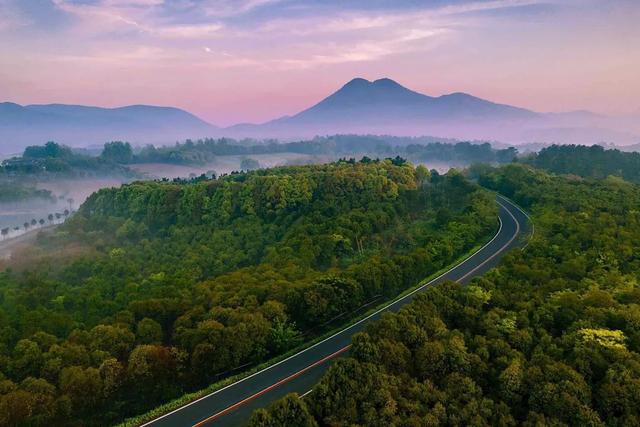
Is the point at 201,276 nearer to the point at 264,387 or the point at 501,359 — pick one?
the point at 264,387

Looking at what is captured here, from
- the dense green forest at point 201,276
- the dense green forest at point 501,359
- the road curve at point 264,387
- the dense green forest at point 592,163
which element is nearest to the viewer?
the dense green forest at point 501,359

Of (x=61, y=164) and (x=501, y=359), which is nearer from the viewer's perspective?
(x=501, y=359)

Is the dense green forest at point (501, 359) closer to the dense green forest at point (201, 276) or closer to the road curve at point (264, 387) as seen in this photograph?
the road curve at point (264, 387)

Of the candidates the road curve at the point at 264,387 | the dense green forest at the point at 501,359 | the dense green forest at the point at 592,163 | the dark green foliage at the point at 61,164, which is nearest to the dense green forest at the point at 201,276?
the road curve at the point at 264,387

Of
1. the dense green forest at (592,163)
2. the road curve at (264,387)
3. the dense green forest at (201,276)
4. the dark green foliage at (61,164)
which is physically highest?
the dark green foliage at (61,164)

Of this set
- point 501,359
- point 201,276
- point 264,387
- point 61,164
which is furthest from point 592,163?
point 61,164

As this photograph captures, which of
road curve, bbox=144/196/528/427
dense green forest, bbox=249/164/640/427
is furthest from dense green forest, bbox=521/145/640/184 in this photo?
road curve, bbox=144/196/528/427

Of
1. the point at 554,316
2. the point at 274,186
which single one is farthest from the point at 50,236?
the point at 554,316
